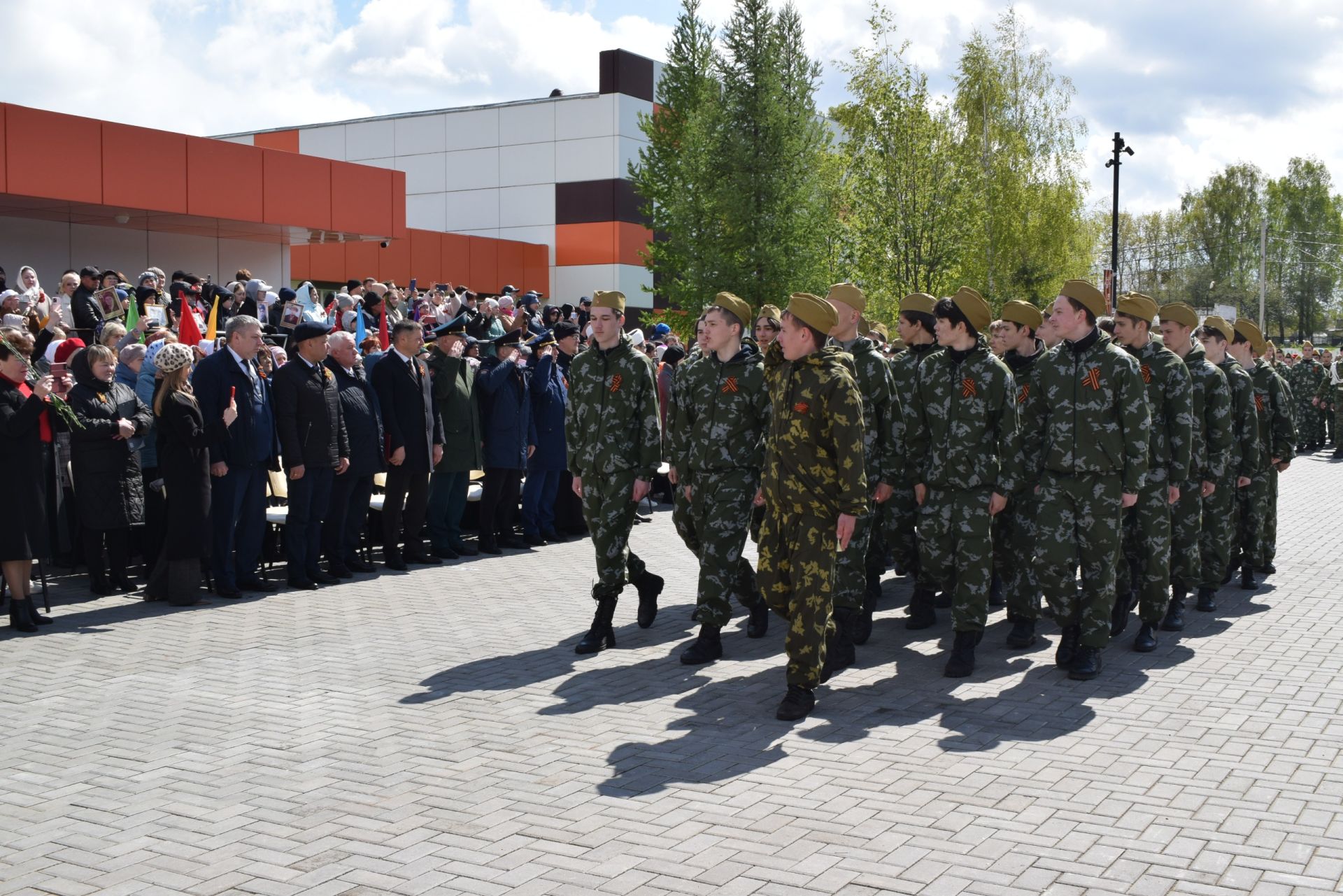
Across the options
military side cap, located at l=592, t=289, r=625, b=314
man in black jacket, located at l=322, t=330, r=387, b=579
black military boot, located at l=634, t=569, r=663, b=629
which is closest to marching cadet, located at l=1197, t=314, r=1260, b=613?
black military boot, located at l=634, t=569, r=663, b=629

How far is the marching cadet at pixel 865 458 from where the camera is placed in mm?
7859

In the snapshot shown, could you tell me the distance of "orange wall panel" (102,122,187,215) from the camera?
22328mm

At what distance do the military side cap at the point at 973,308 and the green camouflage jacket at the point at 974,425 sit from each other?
142 mm

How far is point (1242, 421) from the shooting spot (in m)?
10.0

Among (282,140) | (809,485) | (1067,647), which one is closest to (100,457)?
(809,485)

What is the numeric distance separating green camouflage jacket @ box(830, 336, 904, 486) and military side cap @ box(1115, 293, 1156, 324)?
5.61 ft

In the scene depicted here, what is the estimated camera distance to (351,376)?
37.3 ft

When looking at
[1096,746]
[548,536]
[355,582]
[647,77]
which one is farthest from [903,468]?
[647,77]

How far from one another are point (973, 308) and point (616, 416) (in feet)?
7.69

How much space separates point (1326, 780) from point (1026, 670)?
7.47 ft

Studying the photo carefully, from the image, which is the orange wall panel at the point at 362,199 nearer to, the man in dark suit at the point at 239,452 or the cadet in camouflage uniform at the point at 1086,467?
the man in dark suit at the point at 239,452

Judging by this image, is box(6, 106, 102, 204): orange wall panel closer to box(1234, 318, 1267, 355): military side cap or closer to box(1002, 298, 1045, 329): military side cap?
box(1002, 298, 1045, 329): military side cap

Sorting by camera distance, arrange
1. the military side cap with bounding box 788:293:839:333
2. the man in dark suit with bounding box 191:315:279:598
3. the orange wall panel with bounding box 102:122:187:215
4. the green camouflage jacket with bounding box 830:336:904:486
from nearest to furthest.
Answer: the military side cap with bounding box 788:293:839:333 → the green camouflage jacket with bounding box 830:336:904:486 → the man in dark suit with bounding box 191:315:279:598 → the orange wall panel with bounding box 102:122:187:215

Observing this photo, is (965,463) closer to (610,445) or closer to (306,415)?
(610,445)
